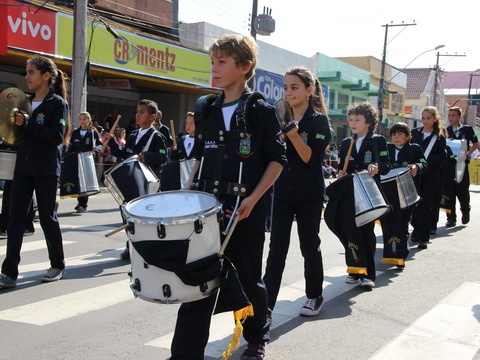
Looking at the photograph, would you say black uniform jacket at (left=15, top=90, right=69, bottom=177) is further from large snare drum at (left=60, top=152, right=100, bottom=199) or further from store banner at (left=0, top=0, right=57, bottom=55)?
store banner at (left=0, top=0, right=57, bottom=55)

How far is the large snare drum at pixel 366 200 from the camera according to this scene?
598cm

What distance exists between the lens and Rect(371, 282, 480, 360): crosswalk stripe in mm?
4406

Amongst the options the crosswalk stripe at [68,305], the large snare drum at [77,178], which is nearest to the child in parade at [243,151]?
the crosswalk stripe at [68,305]

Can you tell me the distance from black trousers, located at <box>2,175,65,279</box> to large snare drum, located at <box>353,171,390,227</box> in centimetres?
290

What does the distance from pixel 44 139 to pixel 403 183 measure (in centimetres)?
418

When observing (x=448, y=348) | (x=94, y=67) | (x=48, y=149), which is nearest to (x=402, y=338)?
(x=448, y=348)

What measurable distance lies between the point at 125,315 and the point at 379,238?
616cm

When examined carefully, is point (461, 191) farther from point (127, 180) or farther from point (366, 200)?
point (127, 180)

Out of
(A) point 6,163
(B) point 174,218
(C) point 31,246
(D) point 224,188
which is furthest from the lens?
(A) point 6,163

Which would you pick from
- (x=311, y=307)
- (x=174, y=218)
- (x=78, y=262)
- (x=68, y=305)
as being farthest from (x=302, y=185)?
(x=78, y=262)

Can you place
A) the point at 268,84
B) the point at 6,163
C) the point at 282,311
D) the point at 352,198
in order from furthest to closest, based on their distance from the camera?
the point at 268,84, the point at 6,163, the point at 352,198, the point at 282,311

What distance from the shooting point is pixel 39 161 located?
5.82 m

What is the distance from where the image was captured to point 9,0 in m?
15.9

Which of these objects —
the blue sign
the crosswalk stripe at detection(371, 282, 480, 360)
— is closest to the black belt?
the crosswalk stripe at detection(371, 282, 480, 360)
